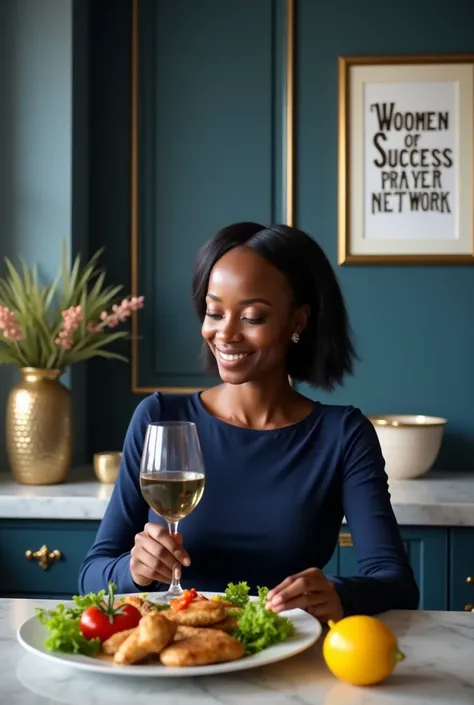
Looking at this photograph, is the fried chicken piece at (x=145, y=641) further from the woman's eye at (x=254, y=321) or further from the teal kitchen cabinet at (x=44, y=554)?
the teal kitchen cabinet at (x=44, y=554)

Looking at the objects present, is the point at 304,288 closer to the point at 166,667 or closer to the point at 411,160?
the point at 166,667

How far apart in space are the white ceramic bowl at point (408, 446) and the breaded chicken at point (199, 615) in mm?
1702

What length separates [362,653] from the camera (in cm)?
106

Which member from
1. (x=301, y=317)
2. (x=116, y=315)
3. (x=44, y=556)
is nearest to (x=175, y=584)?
(x=301, y=317)

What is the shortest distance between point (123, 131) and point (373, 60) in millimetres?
844

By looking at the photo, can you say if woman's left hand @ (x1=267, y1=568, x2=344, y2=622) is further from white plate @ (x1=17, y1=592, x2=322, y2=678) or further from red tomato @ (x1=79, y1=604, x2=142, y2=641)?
red tomato @ (x1=79, y1=604, x2=142, y2=641)

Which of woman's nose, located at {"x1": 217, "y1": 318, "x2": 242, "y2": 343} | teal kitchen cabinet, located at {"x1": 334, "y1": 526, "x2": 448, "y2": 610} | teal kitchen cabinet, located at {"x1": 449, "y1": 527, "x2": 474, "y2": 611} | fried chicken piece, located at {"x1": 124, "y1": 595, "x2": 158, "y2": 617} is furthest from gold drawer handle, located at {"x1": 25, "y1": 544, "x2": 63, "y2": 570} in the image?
fried chicken piece, located at {"x1": 124, "y1": 595, "x2": 158, "y2": 617}

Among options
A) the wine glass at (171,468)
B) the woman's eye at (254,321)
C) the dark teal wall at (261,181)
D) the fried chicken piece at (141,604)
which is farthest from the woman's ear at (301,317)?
the dark teal wall at (261,181)

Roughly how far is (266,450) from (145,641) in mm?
732

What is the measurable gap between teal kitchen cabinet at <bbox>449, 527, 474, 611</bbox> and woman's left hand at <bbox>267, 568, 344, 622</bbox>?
1.26 meters

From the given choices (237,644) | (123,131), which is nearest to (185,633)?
(237,644)

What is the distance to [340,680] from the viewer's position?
1.11 metres

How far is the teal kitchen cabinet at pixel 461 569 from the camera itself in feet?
8.48

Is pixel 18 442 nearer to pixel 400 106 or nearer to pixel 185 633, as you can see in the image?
pixel 400 106
